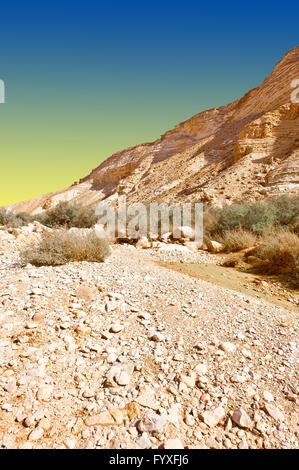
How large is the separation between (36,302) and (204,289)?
76.1 inches

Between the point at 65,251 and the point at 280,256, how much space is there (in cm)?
395

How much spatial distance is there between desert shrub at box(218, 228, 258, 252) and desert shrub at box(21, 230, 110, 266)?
3.49 meters

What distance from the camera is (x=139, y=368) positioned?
177 cm

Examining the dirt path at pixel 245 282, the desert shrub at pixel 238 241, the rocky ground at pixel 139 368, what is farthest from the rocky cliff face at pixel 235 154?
the rocky ground at pixel 139 368

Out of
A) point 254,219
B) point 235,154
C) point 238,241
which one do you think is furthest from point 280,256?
point 235,154

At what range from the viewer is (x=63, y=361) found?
1.79m

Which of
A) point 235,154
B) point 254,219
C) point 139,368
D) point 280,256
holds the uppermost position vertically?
point 235,154

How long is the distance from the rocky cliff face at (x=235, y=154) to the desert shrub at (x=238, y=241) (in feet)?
20.1

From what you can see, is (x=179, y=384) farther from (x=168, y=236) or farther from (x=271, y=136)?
(x=271, y=136)

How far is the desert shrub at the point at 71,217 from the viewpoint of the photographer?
9.14 meters

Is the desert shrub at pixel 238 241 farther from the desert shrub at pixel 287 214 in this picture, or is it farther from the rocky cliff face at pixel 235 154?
the rocky cliff face at pixel 235 154

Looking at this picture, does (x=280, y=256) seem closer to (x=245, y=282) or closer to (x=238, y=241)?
(x=245, y=282)
